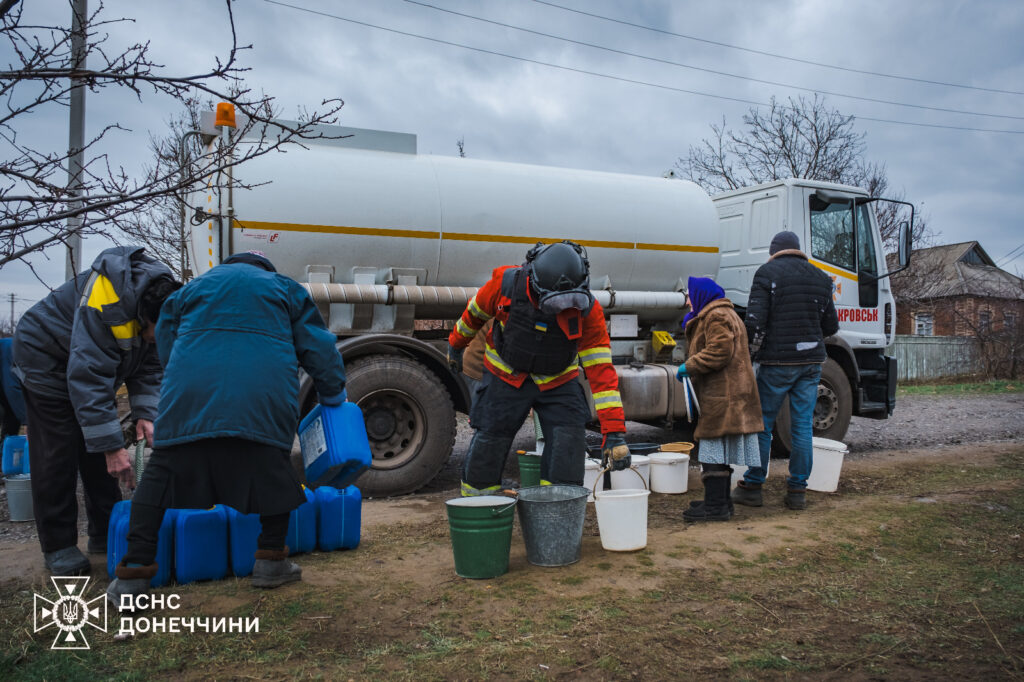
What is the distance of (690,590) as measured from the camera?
3541 millimetres

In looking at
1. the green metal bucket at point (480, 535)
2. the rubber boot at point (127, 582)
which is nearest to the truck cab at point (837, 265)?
the green metal bucket at point (480, 535)

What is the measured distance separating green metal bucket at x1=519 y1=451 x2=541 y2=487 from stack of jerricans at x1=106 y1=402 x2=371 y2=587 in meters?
1.81

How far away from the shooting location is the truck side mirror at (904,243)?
743 centimetres

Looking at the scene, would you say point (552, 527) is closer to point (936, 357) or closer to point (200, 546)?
point (200, 546)

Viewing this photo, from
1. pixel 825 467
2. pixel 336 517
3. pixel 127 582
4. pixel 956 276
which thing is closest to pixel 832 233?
pixel 825 467

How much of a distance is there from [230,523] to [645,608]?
2007 millimetres

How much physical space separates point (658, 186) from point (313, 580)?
5382 millimetres

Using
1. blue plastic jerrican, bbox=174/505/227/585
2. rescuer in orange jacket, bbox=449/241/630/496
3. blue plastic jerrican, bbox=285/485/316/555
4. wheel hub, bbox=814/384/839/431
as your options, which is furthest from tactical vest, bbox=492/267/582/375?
wheel hub, bbox=814/384/839/431

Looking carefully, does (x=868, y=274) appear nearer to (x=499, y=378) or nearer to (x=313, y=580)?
(x=499, y=378)

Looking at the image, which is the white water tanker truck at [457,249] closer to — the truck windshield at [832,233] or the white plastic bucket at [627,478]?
the truck windshield at [832,233]

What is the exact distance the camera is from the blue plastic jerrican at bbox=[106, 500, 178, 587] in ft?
11.4

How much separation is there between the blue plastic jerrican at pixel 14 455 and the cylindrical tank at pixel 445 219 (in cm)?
184

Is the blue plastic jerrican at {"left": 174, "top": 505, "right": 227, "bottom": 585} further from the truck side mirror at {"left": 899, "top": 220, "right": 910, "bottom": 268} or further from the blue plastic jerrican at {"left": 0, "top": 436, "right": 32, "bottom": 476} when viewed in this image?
the truck side mirror at {"left": 899, "top": 220, "right": 910, "bottom": 268}

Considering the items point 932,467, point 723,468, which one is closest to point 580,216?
point 723,468
